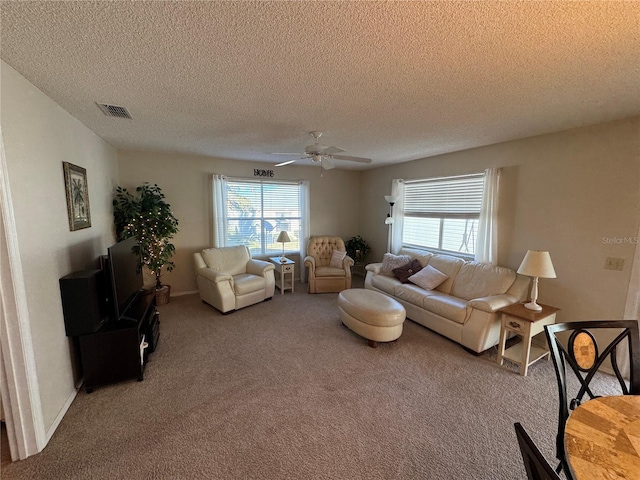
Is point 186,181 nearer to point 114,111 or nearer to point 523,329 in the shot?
point 114,111

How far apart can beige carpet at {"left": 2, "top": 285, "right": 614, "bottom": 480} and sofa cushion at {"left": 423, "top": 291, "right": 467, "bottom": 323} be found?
0.36 meters

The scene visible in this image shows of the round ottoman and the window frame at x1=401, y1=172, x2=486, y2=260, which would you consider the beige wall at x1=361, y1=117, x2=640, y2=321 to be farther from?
the round ottoman

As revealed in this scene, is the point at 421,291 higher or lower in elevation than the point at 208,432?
higher

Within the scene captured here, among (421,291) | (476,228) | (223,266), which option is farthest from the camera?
(223,266)

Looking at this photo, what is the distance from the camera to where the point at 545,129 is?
2.80 m

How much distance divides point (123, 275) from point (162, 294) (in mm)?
1790

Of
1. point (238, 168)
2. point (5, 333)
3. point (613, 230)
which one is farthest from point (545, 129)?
point (5, 333)

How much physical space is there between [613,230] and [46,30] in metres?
4.52

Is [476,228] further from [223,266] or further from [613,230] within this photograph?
[223,266]

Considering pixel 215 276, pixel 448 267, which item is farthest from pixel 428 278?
pixel 215 276

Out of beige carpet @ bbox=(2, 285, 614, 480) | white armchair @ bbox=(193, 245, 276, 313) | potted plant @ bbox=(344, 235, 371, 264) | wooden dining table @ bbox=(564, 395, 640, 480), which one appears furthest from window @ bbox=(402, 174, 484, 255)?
wooden dining table @ bbox=(564, 395, 640, 480)

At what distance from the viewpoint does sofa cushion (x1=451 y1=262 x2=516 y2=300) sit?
3125mm

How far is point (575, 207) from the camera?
2.79 m

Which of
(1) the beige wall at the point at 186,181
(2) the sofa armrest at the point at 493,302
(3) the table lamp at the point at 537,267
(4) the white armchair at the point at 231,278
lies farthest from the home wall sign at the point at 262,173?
(3) the table lamp at the point at 537,267
